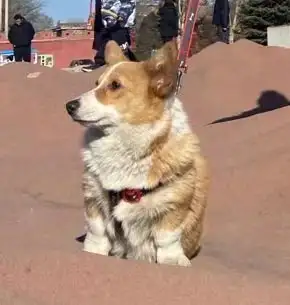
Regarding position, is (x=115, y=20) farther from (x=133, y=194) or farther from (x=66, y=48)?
(x=66, y=48)

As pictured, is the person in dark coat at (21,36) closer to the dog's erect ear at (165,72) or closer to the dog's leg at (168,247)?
the dog's erect ear at (165,72)

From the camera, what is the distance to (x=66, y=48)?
57.6 meters

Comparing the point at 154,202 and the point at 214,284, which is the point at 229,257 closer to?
the point at 154,202

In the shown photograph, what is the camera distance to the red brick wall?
185 feet

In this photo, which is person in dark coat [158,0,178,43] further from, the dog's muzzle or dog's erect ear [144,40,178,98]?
the dog's muzzle

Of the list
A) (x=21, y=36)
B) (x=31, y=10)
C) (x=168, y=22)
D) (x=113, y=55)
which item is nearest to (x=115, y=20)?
(x=168, y=22)

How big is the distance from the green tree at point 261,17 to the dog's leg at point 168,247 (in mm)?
34033

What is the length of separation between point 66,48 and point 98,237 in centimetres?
5339

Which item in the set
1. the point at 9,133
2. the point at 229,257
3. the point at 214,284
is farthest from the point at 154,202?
the point at 9,133

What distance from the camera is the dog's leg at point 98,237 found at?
16.8 ft

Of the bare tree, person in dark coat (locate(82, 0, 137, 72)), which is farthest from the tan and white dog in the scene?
the bare tree

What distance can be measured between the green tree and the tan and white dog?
33.9 meters

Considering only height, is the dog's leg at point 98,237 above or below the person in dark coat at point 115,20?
above

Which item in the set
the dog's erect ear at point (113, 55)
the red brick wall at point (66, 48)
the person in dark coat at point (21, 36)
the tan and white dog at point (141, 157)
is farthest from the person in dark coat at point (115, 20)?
the red brick wall at point (66, 48)
